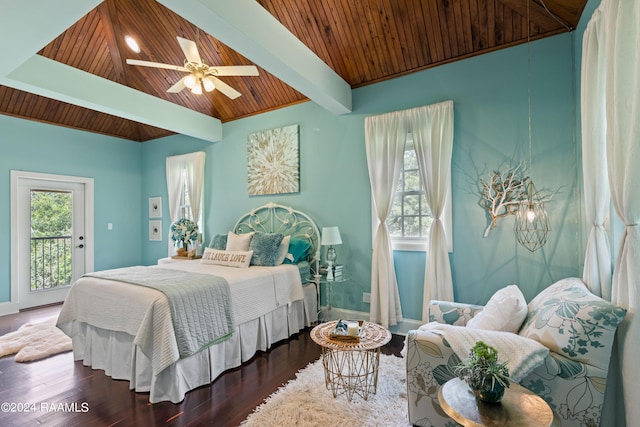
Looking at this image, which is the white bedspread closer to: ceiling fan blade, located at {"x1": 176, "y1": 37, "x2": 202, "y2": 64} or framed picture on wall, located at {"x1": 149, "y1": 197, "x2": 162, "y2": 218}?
ceiling fan blade, located at {"x1": 176, "y1": 37, "x2": 202, "y2": 64}

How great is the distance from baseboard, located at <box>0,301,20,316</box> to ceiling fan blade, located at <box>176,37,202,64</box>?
4.52 m

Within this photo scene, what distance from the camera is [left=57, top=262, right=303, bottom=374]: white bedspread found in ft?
7.35

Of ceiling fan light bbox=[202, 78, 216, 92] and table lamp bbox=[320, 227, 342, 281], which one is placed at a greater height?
ceiling fan light bbox=[202, 78, 216, 92]

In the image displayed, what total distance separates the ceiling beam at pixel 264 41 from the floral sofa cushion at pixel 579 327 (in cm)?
263

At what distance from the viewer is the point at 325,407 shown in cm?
215

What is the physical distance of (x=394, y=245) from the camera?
359 cm

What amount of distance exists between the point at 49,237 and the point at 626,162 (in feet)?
22.3

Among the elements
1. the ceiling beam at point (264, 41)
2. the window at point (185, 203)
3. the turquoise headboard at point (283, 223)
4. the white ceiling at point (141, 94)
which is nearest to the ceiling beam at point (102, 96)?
the white ceiling at point (141, 94)

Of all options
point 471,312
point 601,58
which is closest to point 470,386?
point 471,312

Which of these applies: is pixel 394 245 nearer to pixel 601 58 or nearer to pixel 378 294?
pixel 378 294

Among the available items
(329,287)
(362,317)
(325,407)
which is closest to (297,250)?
(329,287)

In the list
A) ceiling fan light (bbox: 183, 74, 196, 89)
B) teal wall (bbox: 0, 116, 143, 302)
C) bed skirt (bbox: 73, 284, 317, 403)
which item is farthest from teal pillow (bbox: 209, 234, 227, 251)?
teal wall (bbox: 0, 116, 143, 302)

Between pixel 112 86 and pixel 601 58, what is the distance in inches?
180

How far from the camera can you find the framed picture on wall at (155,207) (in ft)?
19.3
